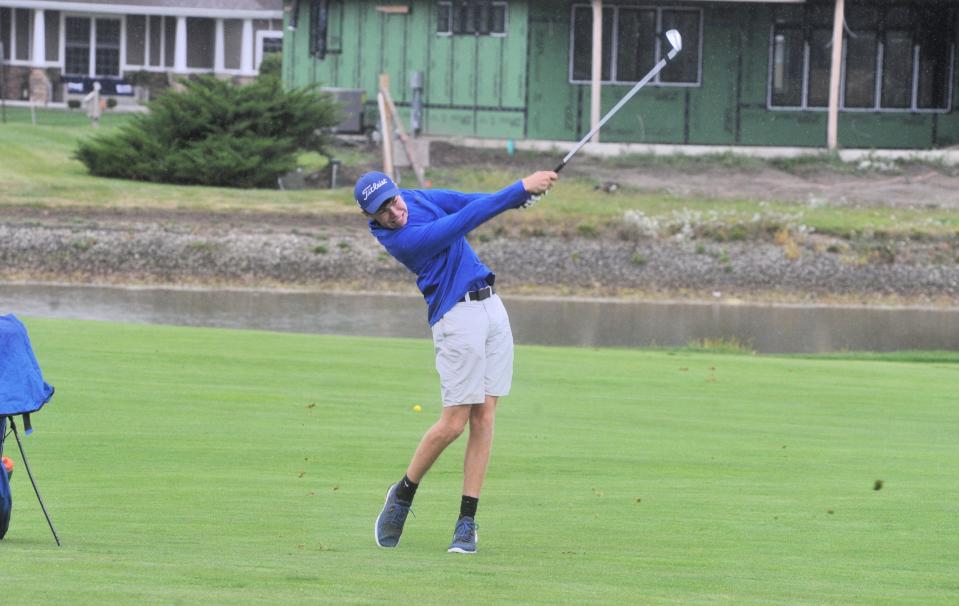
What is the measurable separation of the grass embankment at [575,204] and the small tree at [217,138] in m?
0.58

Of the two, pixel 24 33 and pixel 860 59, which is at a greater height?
pixel 24 33

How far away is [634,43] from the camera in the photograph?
1427 inches

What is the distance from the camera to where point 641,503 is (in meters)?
8.77

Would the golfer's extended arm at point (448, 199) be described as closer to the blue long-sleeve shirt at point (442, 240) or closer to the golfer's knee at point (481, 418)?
the blue long-sleeve shirt at point (442, 240)

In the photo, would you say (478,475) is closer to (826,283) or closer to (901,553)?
(901,553)

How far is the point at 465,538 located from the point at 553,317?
16745mm

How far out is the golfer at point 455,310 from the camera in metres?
7.30

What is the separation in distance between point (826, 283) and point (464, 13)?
527 inches

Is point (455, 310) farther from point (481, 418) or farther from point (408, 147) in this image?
point (408, 147)

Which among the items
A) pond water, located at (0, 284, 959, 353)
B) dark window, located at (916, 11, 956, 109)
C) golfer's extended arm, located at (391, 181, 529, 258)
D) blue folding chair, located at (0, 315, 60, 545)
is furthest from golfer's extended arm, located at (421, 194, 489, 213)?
dark window, located at (916, 11, 956, 109)

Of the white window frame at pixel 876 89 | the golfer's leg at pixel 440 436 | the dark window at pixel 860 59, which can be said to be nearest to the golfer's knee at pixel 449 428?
the golfer's leg at pixel 440 436

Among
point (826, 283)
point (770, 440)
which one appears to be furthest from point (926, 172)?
point (770, 440)

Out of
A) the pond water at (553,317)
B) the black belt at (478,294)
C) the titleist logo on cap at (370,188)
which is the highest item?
the titleist logo on cap at (370,188)

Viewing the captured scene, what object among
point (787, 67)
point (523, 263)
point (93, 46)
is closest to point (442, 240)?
point (523, 263)
